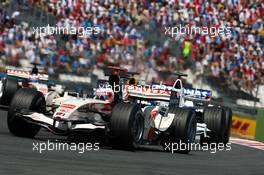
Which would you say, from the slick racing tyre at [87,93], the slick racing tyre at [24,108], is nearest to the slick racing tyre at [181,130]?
the slick racing tyre at [87,93]

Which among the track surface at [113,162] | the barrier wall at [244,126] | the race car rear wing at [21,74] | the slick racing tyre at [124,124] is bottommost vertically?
the barrier wall at [244,126]

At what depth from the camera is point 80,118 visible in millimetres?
11867

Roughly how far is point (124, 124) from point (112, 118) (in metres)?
0.21

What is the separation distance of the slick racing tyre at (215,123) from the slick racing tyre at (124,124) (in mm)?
3828

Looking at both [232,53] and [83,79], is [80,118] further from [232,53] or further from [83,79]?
[232,53]

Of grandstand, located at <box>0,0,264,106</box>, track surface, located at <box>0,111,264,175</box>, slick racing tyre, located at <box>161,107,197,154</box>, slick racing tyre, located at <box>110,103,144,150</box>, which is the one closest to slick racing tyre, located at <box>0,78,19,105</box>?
grandstand, located at <box>0,0,264,106</box>

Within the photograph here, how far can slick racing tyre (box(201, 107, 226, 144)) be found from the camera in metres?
15.1

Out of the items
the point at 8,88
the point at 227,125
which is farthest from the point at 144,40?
the point at 227,125

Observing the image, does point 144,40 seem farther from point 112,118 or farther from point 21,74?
point 112,118

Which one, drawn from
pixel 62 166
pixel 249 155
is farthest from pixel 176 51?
pixel 62 166

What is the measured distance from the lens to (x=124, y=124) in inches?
439

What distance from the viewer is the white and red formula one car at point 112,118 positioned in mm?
11312

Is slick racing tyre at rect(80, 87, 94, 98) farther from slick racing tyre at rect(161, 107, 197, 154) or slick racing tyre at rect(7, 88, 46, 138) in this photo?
slick racing tyre at rect(161, 107, 197, 154)

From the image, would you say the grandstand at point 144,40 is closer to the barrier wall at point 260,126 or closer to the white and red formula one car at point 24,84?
the barrier wall at point 260,126
